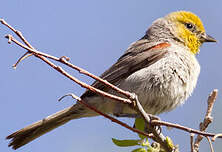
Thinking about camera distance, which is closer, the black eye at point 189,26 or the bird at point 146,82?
the bird at point 146,82

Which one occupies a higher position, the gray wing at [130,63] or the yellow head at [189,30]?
the yellow head at [189,30]

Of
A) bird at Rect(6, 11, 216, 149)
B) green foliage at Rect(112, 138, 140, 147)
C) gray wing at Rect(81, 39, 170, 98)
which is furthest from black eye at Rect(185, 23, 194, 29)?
green foliage at Rect(112, 138, 140, 147)

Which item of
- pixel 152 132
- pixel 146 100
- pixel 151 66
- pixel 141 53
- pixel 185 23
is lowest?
pixel 152 132

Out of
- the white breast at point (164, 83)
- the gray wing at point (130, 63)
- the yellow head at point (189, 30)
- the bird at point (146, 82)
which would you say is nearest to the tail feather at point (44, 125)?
the bird at point (146, 82)

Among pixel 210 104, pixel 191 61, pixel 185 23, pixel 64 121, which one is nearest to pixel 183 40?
pixel 185 23

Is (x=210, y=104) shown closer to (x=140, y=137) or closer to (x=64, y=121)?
(x=140, y=137)

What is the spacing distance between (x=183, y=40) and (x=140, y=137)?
118 inches

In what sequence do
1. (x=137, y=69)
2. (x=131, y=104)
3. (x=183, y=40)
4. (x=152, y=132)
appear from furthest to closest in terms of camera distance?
(x=183, y=40) < (x=137, y=69) < (x=152, y=132) < (x=131, y=104)

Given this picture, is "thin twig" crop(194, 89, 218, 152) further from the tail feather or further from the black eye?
the black eye

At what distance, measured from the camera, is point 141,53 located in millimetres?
4961

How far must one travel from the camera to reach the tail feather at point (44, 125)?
414 centimetres

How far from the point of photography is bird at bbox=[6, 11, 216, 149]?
4.35 m

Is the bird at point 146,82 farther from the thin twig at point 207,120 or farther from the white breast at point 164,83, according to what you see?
the thin twig at point 207,120

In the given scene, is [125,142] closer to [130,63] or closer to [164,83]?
[164,83]
